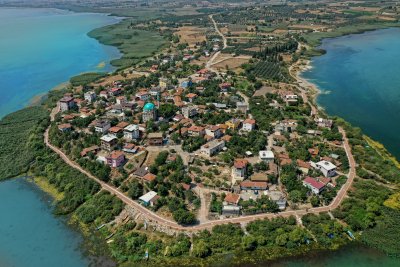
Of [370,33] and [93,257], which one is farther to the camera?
A: [370,33]

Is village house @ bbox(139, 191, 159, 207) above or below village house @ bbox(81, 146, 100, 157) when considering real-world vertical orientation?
above

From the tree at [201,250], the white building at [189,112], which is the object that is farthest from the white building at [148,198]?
the white building at [189,112]

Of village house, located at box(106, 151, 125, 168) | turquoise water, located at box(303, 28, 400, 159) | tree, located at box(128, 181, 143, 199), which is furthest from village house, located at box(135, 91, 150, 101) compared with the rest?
turquoise water, located at box(303, 28, 400, 159)

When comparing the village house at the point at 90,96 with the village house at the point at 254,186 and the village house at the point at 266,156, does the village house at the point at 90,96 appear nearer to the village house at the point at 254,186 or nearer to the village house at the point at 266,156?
the village house at the point at 266,156

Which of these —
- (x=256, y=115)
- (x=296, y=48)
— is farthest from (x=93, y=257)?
(x=296, y=48)

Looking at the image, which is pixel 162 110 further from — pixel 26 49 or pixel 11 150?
pixel 26 49

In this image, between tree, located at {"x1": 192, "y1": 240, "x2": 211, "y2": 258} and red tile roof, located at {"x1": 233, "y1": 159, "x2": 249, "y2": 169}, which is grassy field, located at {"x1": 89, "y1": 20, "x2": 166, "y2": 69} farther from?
tree, located at {"x1": 192, "y1": 240, "x2": 211, "y2": 258}

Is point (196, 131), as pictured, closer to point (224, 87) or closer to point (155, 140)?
point (155, 140)
